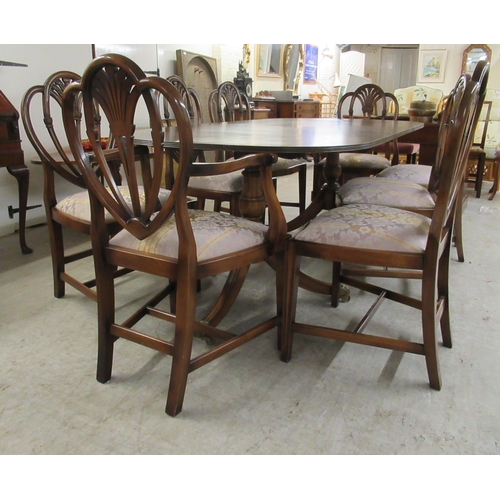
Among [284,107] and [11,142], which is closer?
[11,142]

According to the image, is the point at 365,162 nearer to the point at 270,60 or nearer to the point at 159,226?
the point at 159,226

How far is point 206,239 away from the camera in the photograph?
1.19 metres

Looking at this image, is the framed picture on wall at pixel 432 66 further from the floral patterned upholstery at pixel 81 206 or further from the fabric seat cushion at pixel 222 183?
the floral patterned upholstery at pixel 81 206

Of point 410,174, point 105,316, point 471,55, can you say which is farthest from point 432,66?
point 105,316

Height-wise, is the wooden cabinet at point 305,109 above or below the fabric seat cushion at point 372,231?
above

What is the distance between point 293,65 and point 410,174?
16.7 ft

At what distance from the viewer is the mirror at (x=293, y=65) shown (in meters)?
6.49

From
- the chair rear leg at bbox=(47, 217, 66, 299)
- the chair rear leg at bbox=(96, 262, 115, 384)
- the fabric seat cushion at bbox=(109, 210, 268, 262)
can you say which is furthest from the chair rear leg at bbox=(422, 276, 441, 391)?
→ the chair rear leg at bbox=(47, 217, 66, 299)

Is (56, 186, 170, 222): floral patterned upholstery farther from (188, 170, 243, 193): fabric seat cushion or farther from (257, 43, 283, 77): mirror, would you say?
(257, 43, 283, 77): mirror

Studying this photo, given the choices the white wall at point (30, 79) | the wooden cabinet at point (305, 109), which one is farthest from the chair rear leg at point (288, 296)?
the wooden cabinet at point (305, 109)

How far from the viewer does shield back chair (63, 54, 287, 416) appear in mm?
1013

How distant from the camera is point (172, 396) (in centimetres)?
121

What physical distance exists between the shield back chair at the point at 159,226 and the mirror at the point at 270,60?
213 inches

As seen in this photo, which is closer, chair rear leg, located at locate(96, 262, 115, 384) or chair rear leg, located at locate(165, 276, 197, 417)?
chair rear leg, located at locate(165, 276, 197, 417)
